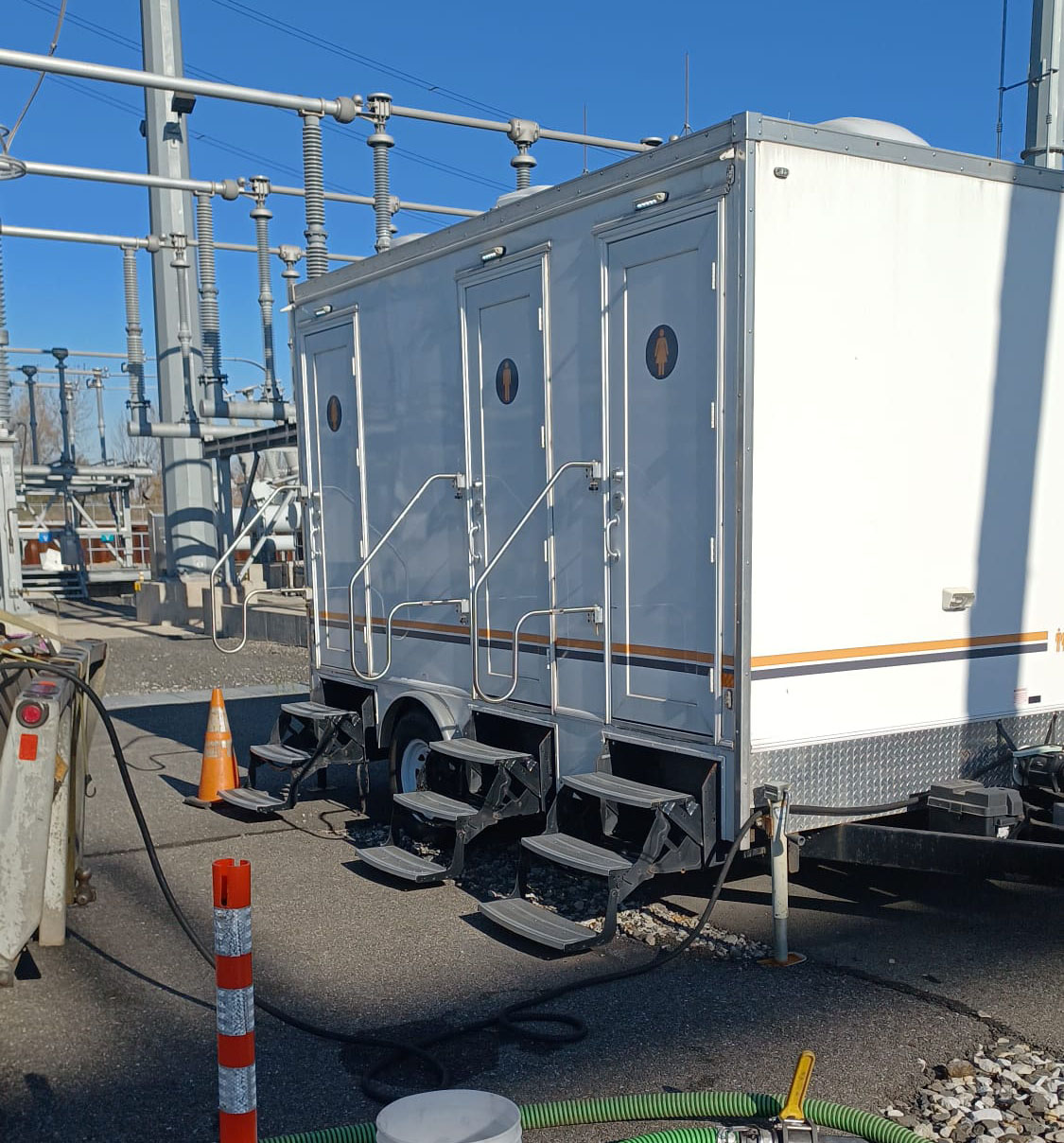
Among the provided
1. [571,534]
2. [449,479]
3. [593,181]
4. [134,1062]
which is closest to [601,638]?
[571,534]

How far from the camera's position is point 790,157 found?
4.93m

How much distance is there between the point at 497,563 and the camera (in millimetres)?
6652

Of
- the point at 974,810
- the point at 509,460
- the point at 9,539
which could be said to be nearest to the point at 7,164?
the point at 9,539

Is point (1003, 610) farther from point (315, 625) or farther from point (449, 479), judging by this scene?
point (315, 625)

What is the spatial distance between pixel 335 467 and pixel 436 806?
297 cm

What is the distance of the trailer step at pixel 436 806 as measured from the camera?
6246 mm

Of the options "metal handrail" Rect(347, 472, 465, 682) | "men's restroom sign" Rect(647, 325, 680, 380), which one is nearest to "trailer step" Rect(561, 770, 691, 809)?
"metal handrail" Rect(347, 472, 465, 682)

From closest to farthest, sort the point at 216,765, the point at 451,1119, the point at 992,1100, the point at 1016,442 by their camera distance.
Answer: the point at 451,1119, the point at 992,1100, the point at 1016,442, the point at 216,765

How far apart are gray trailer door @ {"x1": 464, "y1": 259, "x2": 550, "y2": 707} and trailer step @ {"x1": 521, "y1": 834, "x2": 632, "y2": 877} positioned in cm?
84

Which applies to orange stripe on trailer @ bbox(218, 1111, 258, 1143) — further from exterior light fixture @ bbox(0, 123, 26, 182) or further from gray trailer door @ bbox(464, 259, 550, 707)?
exterior light fixture @ bbox(0, 123, 26, 182)

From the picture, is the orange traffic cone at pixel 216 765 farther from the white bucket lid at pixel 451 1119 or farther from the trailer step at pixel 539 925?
the white bucket lid at pixel 451 1119

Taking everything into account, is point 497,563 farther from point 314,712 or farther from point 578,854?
point 314,712

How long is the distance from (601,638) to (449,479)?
1.75 meters

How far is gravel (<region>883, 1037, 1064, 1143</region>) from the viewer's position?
365 cm
